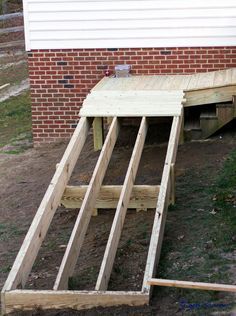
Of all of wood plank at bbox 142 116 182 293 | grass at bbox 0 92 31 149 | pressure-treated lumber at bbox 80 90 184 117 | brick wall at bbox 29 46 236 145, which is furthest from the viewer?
grass at bbox 0 92 31 149

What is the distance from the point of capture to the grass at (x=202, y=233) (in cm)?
627

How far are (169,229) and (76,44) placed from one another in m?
4.54

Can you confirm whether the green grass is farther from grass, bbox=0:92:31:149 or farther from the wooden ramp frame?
grass, bbox=0:92:31:149

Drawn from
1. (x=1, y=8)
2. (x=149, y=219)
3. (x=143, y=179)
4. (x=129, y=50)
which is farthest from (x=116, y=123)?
(x=1, y=8)

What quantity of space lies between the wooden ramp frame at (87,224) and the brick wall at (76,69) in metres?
1.46

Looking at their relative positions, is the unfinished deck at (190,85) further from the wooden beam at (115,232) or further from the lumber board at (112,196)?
the lumber board at (112,196)

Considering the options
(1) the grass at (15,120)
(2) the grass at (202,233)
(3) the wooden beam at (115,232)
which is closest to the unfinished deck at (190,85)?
(2) the grass at (202,233)

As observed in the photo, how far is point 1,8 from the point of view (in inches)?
1158

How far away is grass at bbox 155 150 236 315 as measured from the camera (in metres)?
6.27

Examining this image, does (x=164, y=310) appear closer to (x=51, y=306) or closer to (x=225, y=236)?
(x=51, y=306)

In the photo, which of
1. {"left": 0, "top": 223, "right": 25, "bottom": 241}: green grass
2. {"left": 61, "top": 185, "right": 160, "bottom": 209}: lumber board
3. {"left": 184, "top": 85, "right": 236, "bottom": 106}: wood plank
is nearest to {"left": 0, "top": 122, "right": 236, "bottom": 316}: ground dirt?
{"left": 0, "top": 223, "right": 25, "bottom": 241}: green grass

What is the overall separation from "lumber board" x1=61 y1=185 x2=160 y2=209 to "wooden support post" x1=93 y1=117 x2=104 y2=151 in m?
1.53

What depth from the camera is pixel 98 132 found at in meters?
10.4

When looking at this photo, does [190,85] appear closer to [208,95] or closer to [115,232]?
[208,95]
